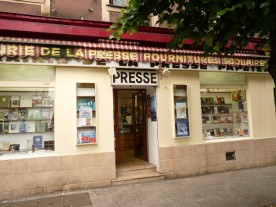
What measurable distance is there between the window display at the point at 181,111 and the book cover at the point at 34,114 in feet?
12.9

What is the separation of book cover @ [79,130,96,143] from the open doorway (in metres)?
1.31

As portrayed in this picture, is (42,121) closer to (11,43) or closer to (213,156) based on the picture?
(11,43)

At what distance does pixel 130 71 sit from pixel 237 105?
4324mm

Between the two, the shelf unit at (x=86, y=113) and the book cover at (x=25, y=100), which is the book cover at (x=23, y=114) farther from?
the shelf unit at (x=86, y=113)

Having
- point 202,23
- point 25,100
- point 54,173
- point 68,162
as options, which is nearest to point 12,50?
point 25,100

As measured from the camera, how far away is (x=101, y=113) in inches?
273

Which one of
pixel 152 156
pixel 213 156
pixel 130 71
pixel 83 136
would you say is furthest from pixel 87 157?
pixel 213 156

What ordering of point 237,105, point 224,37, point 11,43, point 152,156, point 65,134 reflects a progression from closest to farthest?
point 224,37, point 11,43, point 65,134, point 152,156, point 237,105

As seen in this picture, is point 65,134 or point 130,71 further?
point 130,71

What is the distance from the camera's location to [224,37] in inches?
180

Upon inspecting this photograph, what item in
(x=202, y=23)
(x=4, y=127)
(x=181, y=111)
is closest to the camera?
(x=202, y=23)

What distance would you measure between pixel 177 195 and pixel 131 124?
4.55m

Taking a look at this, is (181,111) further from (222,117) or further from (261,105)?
(261,105)

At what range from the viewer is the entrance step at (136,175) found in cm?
690
